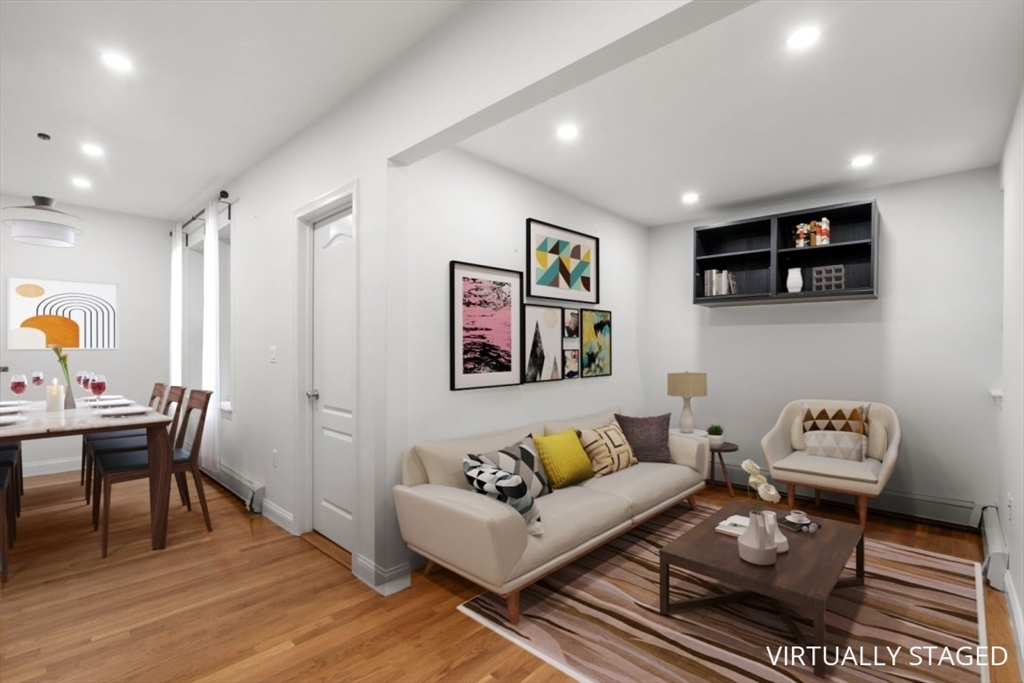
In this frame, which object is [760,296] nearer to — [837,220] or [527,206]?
[837,220]

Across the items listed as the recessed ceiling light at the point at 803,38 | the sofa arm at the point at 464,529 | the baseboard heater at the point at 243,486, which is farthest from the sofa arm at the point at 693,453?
the baseboard heater at the point at 243,486

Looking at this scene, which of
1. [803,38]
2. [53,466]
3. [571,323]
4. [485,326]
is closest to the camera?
[803,38]

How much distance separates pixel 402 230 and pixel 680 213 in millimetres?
3164

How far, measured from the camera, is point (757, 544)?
7.36 ft

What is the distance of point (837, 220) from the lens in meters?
4.18

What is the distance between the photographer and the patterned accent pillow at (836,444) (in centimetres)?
385

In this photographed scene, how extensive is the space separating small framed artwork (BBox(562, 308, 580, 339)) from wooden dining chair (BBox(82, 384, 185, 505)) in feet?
9.86

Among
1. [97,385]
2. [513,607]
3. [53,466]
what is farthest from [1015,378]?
[53,466]

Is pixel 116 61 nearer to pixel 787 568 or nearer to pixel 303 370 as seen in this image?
pixel 303 370

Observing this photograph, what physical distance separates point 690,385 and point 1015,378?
2369mm

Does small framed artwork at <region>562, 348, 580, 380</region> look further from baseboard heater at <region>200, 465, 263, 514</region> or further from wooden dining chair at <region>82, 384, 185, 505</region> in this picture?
wooden dining chair at <region>82, 384, 185, 505</region>

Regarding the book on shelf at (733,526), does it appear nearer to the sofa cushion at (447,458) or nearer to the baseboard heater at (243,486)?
the sofa cushion at (447,458)

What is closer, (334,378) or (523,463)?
(523,463)

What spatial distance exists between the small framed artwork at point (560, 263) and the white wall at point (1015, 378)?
262 centimetres
